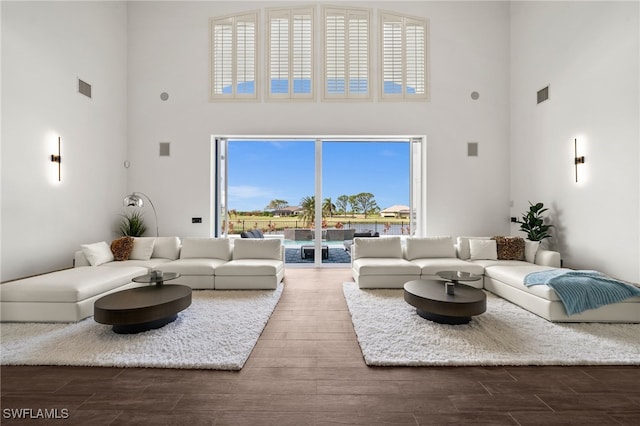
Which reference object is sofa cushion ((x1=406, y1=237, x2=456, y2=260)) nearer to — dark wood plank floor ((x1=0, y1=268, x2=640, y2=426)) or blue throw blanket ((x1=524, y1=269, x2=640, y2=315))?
blue throw blanket ((x1=524, y1=269, x2=640, y2=315))

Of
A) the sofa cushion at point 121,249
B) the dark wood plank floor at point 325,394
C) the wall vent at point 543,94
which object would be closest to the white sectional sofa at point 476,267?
the dark wood plank floor at point 325,394

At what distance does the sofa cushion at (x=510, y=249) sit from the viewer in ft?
17.0

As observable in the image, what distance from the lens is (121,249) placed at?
201 inches

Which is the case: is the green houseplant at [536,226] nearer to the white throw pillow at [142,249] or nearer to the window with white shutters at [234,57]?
the window with white shutters at [234,57]

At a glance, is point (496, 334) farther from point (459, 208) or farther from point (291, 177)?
point (291, 177)

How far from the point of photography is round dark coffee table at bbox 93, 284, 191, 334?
113 inches

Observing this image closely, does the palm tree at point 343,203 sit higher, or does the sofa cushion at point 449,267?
the palm tree at point 343,203

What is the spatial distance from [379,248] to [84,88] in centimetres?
588

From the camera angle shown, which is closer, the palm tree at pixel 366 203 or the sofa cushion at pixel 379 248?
the sofa cushion at pixel 379 248

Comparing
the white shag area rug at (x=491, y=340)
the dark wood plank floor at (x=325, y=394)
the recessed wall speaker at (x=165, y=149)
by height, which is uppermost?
the recessed wall speaker at (x=165, y=149)

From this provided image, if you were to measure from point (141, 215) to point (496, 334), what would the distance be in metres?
6.61

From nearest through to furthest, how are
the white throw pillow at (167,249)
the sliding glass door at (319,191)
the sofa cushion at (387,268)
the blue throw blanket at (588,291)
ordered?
the blue throw blanket at (588,291) < the sofa cushion at (387,268) < the white throw pillow at (167,249) < the sliding glass door at (319,191)

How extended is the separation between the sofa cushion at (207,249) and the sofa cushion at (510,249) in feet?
15.6

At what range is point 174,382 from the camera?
2238 mm
